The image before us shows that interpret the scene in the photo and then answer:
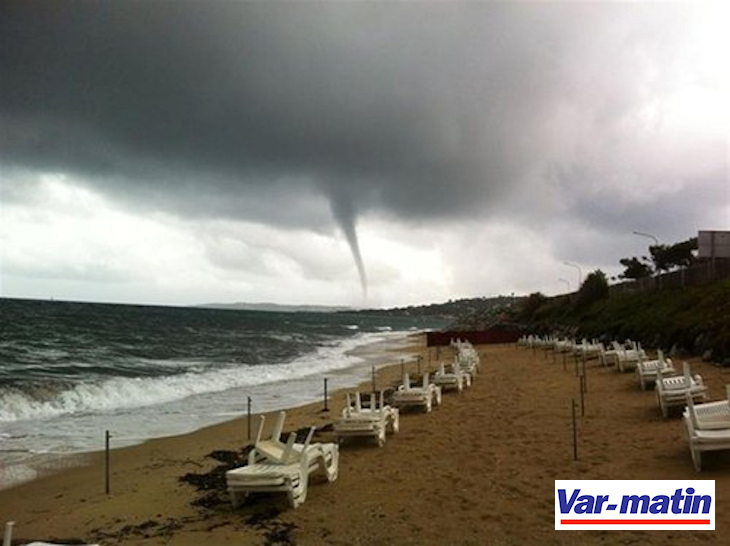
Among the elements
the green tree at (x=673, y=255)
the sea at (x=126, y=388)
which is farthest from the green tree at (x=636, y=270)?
the sea at (x=126, y=388)

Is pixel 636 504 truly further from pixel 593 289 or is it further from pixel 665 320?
pixel 593 289

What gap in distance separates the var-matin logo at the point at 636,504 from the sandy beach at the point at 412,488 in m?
0.15

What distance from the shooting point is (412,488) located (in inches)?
320

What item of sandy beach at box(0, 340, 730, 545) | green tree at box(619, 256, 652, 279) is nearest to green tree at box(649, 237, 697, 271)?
green tree at box(619, 256, 652, 279)

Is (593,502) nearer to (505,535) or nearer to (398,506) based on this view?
(505,535)

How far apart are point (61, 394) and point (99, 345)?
2296 cm

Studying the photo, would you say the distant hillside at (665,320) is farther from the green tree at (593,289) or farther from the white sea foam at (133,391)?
the white sea foam at (133,391)

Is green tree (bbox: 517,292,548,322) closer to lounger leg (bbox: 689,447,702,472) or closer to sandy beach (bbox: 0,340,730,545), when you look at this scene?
sandy beach (bbox: 0,340,730,545)

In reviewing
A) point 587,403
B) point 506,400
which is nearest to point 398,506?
point 587,403

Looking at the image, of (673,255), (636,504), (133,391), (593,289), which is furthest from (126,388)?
(673,255)

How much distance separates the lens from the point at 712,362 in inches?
694

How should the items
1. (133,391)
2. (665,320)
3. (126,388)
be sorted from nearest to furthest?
(133,391) < (126,388) < (665,320)

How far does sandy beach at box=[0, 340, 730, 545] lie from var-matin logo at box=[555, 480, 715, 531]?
0.49 ft

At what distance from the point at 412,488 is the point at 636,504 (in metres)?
2.64
